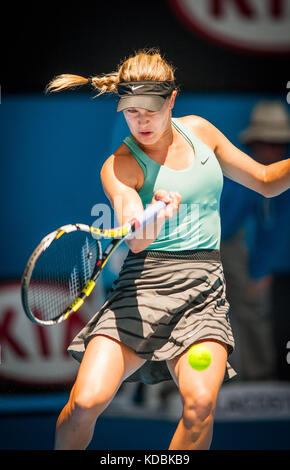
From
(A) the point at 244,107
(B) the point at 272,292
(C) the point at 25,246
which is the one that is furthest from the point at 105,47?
(B) the point at 272,292

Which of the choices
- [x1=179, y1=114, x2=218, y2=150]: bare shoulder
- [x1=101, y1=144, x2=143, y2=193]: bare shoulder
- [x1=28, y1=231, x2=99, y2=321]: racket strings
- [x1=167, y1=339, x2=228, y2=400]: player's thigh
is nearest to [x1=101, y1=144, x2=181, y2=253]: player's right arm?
[x1=101, y1=144, x2=143, y2=193]: bare shoulder

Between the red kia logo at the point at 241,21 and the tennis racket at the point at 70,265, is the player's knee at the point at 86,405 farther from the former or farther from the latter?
the red kia logo at the point at 241,21

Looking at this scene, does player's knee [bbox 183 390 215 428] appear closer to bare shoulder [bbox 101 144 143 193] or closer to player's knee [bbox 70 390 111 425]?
player's knee [bbox 70 390 111 425]

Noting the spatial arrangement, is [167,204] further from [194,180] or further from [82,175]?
[82,175]

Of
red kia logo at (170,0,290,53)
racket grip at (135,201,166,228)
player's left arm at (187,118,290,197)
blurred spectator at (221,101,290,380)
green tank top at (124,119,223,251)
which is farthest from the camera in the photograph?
blurred spectator at (221,101,290,380)

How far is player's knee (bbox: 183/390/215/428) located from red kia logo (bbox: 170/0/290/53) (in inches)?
104

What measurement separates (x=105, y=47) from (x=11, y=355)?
1.98 m

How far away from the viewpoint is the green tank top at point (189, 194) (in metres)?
3.32

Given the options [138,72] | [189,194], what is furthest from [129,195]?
[138,72]

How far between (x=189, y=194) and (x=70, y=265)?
0.56m

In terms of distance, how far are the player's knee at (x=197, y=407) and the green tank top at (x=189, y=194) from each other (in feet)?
2.03

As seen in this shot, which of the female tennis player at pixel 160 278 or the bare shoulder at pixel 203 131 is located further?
the bare shoulder at pixel 203 131

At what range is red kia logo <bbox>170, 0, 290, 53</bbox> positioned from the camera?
194 inches

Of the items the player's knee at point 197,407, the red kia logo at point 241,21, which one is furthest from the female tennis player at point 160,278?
the red kia logo at point 241,21
